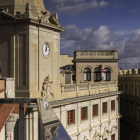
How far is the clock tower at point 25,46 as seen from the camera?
2141cm

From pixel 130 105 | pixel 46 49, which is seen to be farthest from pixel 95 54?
pixel 46 49

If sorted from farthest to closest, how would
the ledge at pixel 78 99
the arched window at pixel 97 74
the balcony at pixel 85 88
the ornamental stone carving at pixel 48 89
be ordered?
the arched window at pixel 97 74, the balcony at pixel 85 88, the ledge at pixel 78 99, the ornamental stone carving at pixel 48 89

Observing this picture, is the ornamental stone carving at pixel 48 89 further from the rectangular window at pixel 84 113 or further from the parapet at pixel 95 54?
the parapet at pixel 95 54

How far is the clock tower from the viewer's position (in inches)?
843

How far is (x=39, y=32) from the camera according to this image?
2227 centimetres

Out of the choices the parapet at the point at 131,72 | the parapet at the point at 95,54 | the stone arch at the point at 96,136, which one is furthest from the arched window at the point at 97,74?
the stone arch at the point at 96,136

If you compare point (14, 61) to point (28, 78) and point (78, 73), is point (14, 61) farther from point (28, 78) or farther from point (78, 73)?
point (78, 73)

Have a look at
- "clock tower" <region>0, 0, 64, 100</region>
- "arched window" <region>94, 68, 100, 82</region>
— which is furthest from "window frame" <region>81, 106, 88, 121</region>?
"arched window" <region>94, 68, 100, 82</region>

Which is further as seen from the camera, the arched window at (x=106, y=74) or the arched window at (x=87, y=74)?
the arched window at (x=106, y=74)

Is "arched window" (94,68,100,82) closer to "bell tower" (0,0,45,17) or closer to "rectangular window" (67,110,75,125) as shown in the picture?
"rectangular window" (67,110,75,125)

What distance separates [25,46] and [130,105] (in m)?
33.0

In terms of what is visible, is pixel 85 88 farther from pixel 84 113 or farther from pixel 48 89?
pixel 48 89

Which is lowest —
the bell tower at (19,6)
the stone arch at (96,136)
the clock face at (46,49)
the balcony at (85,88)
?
the stone arch at (96,136)

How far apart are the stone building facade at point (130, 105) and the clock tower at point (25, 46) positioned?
26596 mm
